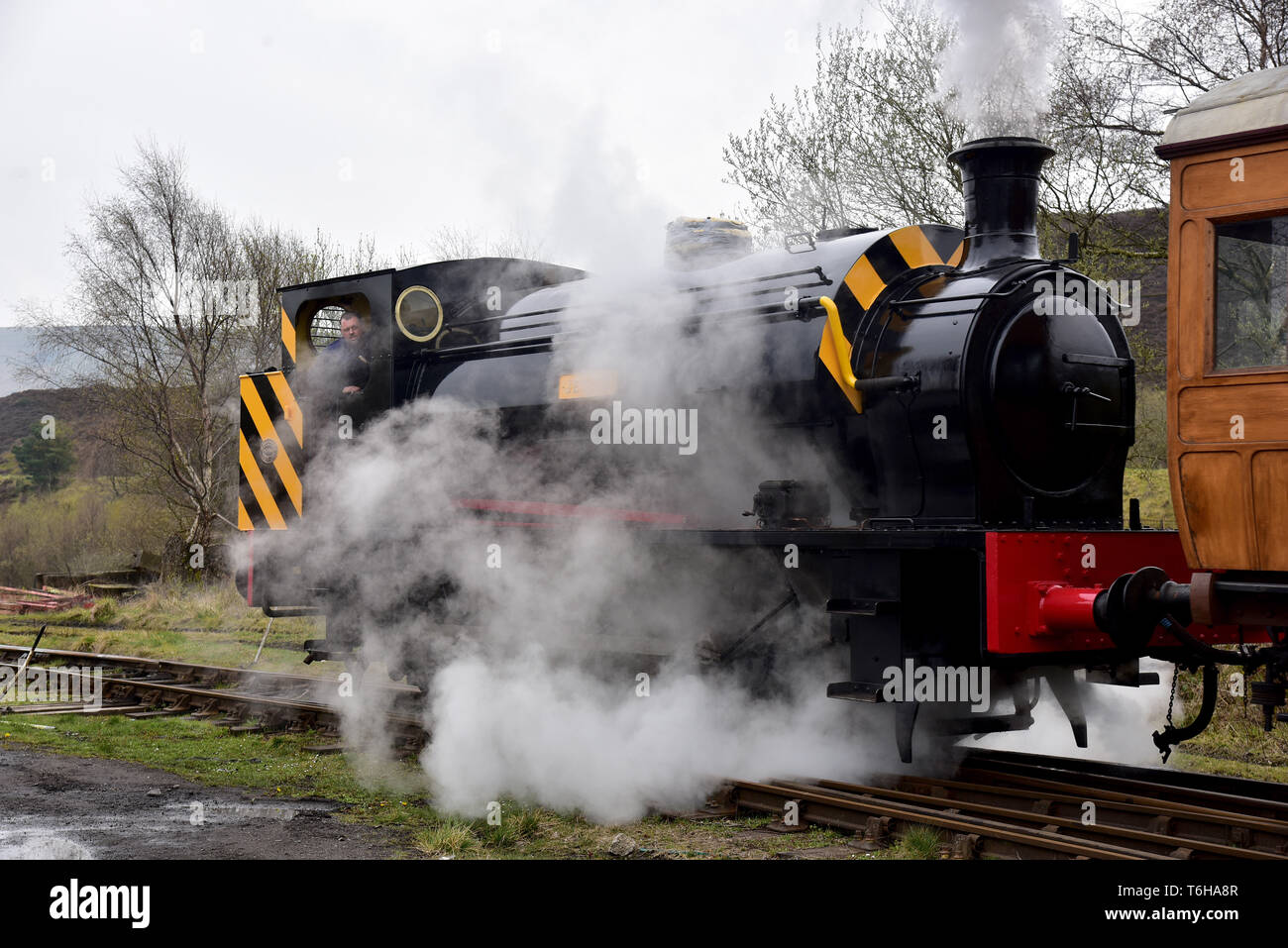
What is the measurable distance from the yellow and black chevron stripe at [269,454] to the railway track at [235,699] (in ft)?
4.79

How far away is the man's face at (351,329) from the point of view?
27.3 ft

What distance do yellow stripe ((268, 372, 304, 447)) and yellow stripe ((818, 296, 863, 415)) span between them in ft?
14.2

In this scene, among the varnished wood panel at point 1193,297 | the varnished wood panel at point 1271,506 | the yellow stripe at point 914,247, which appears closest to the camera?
the varnished wood panel at point 1271,506

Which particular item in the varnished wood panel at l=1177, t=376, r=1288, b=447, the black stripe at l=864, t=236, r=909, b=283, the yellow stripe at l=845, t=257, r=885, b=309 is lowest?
the varnished wood panel at l=1177, t=376, r=1288, b=447

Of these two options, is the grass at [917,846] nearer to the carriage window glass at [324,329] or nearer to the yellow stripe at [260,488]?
the yellow stripe at [260,488]

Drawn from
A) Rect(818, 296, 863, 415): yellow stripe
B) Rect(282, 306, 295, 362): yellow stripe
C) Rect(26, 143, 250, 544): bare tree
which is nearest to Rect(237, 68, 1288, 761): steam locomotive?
Rect(818, 296, 863, 415): yellow stripe

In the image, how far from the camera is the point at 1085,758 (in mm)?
6734

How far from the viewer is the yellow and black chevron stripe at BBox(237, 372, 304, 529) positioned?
8.54m

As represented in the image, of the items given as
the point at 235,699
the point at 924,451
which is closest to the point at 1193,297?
the point at 924,451

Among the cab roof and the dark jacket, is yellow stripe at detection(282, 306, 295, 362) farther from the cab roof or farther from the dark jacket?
the cab roof

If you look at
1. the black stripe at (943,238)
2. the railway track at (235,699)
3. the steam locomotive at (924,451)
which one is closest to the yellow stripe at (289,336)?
the steam locomotive at (924,451)

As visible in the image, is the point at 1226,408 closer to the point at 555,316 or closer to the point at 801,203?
the point at 555,316
